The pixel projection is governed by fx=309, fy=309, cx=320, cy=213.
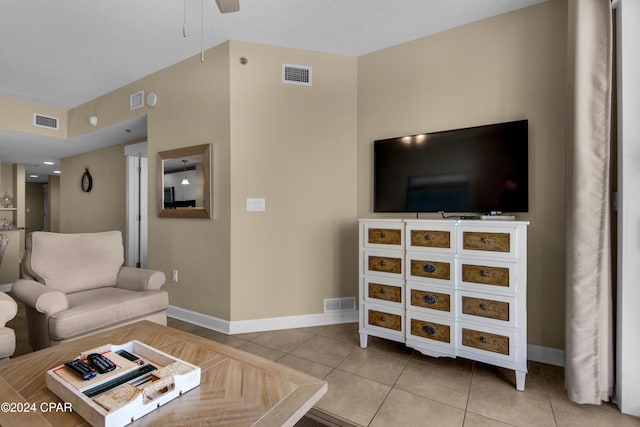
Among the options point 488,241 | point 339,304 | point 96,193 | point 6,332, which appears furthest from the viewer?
point 96,193

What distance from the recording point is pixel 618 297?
68.9 inches

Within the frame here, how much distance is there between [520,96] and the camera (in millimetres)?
2373

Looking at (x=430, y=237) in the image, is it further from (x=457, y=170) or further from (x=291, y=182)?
(x=291, y=182)

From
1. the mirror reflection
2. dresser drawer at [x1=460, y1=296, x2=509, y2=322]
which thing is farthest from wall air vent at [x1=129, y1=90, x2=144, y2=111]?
dresser drawer at [x1=460, y1=296, x2=509, y2=322]

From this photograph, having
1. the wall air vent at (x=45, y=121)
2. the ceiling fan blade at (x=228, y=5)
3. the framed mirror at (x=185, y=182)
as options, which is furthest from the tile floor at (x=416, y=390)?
the wall air vent at (x=45, y=121)

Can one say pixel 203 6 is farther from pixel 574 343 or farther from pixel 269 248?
pixel 574 343

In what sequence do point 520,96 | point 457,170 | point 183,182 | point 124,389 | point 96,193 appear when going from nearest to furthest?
point 124,389
point 520,96
point 457,170
point 183,182
point 96,193

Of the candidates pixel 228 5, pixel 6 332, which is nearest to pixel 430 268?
pixel 228 5

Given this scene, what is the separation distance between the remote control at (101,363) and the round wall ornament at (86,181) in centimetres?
553

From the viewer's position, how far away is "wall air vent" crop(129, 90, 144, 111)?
3.62 metres

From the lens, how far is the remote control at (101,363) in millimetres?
1184

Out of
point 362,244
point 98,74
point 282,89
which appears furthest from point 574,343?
point 98,74

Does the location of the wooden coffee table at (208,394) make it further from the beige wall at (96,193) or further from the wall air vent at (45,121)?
the wall air vent at (45,121)

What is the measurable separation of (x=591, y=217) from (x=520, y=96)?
1094 millimetres
